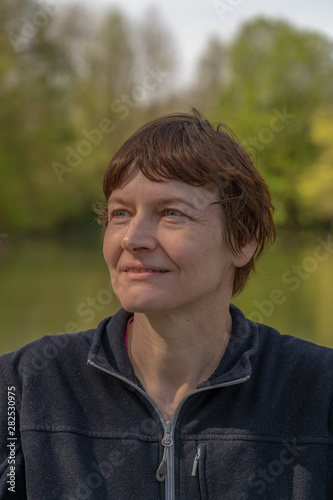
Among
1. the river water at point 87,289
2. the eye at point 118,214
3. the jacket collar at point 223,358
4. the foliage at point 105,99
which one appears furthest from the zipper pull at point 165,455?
the foliage at point 105,99

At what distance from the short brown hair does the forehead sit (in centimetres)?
2

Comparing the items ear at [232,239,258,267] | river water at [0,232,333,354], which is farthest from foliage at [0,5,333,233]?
ear at [232,239,258,267]

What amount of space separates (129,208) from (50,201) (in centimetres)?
2347

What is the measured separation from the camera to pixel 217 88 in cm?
2691

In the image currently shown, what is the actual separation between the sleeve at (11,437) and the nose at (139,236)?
51 cm

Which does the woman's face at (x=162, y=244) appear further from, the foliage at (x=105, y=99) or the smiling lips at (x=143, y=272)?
the foliage at (x=105, y=99)

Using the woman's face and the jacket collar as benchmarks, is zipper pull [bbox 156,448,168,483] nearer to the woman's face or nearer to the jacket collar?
the jacket collar

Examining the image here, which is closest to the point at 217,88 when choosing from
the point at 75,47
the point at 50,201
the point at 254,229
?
the point at 75,47

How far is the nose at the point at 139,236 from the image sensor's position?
166 cm

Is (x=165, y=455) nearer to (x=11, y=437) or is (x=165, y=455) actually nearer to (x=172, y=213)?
(x=11, y=437)

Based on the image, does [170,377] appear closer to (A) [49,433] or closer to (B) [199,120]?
(A) [49,433]

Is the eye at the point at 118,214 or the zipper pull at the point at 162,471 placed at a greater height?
the eye at the point at 118,214

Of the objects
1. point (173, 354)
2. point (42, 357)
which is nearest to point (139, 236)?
point (173, 354)

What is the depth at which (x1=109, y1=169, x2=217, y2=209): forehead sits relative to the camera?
1700mm
